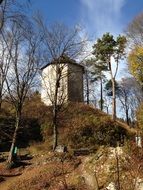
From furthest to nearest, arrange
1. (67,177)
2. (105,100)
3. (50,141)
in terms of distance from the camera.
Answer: (105,100)
(50,141)
(67,177)

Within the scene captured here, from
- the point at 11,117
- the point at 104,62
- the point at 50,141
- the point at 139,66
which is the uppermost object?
the point at 104,62

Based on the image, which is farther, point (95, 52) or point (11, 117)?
point (95, 52)

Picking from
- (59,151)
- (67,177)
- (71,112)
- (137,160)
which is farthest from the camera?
(71,112)

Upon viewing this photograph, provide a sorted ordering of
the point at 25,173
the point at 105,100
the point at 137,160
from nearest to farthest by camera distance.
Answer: the point at 137,160 < the point at 25,173 < the point at 105,100

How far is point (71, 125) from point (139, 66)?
27.4ft

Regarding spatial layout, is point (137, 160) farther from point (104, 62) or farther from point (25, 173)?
point (104, 62)

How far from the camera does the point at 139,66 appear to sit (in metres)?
34.6

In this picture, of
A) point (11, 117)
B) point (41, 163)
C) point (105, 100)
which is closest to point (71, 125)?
point (11, 117)

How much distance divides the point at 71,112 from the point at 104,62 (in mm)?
9789

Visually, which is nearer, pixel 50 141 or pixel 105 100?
pixel 50 141

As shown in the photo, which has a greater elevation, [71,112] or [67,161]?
[71,112]

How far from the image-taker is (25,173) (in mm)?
21641

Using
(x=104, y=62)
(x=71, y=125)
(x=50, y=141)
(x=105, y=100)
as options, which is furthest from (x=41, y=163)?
(x=105, y=100)

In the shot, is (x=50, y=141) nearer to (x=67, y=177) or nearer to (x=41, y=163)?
(x=41, y=163)
